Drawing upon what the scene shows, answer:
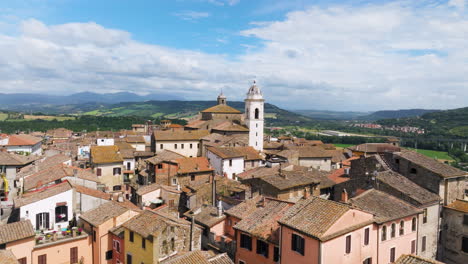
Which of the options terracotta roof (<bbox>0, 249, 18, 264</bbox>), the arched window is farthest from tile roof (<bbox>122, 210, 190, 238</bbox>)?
the arched window

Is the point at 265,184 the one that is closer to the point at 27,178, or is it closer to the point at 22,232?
the point at 22,232

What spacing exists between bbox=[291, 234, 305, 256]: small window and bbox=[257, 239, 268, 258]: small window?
10.3 ft

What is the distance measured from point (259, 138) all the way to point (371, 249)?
49.2m

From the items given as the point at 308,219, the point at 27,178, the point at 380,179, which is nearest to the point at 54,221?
the point at 27,178

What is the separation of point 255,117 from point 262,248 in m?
48.6

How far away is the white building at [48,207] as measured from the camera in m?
27.5

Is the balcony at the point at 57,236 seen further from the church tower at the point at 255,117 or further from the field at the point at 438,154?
the field at the point at 438,154

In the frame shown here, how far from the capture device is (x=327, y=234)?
18266 millimetres

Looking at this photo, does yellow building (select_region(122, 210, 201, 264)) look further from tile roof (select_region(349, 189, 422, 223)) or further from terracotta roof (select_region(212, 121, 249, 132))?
terracotta roof (select_region(212, 121, 249, 132))

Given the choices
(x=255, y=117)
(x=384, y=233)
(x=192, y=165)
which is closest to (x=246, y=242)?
(x=384, y=233)

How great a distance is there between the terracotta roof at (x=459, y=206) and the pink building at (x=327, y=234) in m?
10.6

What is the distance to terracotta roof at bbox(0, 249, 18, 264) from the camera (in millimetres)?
20203

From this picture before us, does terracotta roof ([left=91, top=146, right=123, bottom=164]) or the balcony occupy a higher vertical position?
terracotta roof ([left=91, top=146, right=123, bottom=164])

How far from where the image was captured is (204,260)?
68.9ft
